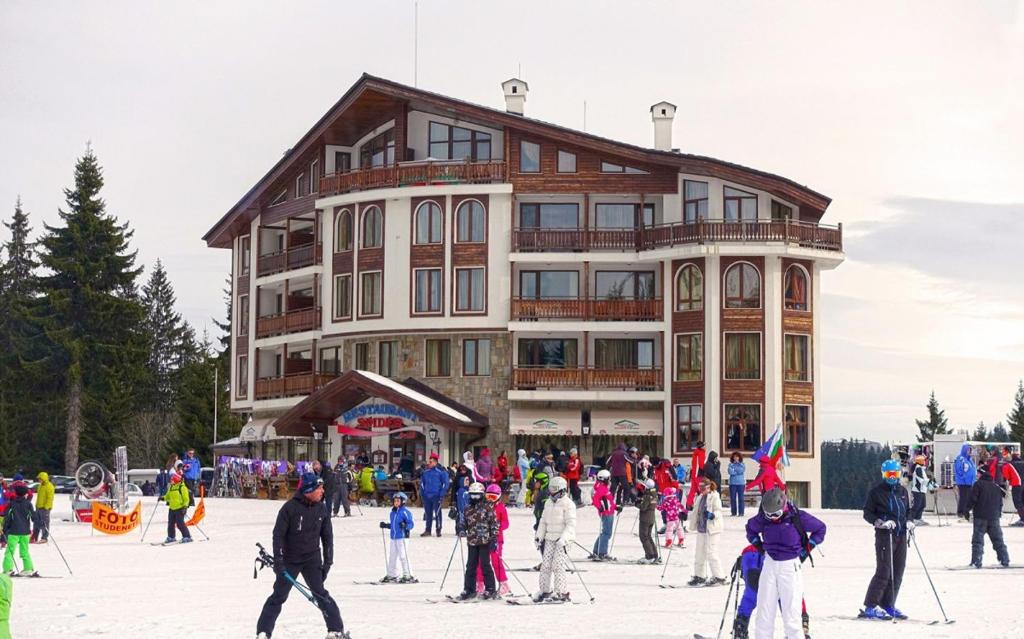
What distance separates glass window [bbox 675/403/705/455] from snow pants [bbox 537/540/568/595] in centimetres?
3420

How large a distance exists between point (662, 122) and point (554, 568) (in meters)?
42.7

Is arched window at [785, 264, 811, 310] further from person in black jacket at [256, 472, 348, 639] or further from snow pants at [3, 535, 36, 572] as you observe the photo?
person in black jacket at [256, 472, 348, 639]

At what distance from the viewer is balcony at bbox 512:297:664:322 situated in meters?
56.1

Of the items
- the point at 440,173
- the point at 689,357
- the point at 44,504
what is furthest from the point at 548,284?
the point at 44,504

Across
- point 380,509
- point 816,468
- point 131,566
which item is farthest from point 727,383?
point 131,566

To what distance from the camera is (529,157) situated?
57.3 metres

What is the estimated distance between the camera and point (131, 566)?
28.4 meters

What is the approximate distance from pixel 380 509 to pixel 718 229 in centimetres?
1721

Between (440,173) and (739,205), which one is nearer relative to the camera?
(739,205)

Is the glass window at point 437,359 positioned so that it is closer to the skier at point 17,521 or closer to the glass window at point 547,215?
the glass window at point 547,215

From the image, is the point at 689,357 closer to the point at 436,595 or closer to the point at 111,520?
the point at 111,520

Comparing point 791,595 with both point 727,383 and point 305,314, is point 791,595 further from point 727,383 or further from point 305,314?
point 305,314

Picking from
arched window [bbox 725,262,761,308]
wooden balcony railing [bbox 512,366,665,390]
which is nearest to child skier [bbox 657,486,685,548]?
arched window [bbox 725,262,761,308]

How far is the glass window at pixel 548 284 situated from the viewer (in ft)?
188
